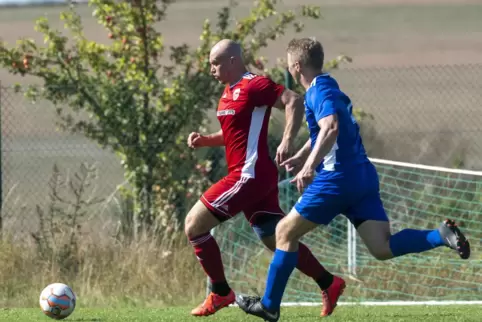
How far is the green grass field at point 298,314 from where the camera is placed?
8500 mm

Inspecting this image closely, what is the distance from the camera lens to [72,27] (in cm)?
1252

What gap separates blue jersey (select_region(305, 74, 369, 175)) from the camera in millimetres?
7516

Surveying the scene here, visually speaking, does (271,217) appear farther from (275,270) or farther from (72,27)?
(72,27)

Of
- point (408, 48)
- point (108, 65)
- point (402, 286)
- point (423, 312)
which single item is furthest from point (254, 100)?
point (408, 48)

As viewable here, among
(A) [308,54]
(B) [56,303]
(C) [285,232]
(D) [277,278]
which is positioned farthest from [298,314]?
(A) [308,54]

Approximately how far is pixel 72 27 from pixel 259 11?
198 centimetres

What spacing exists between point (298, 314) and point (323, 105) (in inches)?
83.8

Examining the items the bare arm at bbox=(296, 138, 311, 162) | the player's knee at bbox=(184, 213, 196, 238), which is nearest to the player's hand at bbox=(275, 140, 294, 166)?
the bare arm at bbox=(296, 138, 311, 162)

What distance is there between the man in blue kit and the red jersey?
71 centimetres

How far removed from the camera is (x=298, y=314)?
8.96 meters

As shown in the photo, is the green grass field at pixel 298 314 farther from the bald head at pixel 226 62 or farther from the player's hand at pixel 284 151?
the bald head at pixel 226 62

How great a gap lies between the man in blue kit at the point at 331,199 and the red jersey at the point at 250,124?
0.71 meters

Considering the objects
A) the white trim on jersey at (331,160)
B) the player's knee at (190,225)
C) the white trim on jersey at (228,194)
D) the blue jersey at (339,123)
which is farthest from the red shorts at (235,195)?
the white trim on jersey at (331,160)

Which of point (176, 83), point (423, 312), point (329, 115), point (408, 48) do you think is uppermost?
point (408, 48)
